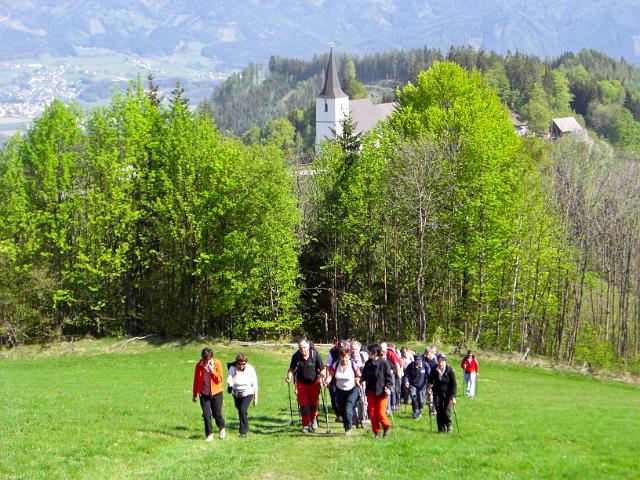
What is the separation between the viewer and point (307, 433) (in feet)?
64.2

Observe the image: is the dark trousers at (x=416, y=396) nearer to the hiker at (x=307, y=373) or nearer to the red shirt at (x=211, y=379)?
the hiker at (x=307, y=373)

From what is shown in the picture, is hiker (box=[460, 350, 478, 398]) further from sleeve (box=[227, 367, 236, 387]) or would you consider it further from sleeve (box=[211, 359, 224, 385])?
sleeve (box=[211, 359, 224, 385])

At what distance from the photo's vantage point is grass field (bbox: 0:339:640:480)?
15.6 metres

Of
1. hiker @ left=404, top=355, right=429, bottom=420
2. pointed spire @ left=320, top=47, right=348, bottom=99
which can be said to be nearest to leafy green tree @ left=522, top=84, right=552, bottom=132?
pointed spire @ left=320, top=47, right=348, bottom=99

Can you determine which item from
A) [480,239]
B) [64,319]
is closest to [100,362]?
[64,319]

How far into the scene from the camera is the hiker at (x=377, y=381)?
59.5 ft

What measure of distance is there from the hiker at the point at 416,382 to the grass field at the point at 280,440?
1.66ft

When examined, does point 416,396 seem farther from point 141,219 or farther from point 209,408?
point 141,219

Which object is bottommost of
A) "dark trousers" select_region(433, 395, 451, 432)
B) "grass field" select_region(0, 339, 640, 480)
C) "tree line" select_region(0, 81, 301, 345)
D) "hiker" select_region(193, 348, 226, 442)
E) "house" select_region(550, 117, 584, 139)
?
"grass field" select_region(0, 339, 640, 480)

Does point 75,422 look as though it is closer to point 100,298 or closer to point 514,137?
point 100,298

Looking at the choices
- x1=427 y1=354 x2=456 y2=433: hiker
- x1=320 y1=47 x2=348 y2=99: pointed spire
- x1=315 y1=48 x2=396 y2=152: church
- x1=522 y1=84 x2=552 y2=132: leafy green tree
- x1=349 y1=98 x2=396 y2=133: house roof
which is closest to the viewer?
x1=427 y1=354 x2=456 y2=433: hiker

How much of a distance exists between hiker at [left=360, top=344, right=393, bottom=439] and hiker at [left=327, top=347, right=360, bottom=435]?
362mm

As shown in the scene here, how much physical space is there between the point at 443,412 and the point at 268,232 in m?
25.9

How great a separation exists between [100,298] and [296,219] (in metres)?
14.1
